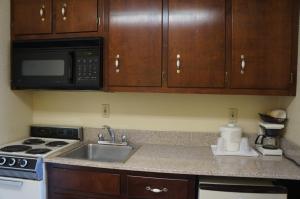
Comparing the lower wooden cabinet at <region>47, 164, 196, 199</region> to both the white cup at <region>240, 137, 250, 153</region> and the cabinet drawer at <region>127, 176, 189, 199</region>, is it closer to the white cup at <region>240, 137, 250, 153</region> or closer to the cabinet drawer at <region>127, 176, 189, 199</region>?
the cabinet drawer at <region>127, 176, 189, 199</region>

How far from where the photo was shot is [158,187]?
1.60 metres

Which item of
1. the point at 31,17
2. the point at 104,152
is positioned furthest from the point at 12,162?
the point at 31,17

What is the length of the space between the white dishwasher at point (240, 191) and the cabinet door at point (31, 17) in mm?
1681

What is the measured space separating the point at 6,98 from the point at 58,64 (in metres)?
0.54

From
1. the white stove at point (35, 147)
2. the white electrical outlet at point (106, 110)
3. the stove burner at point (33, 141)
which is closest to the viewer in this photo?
the white stove at point (35, 147)

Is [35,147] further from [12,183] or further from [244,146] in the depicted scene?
[244,146]

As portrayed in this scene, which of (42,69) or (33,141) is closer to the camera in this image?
(42,69)

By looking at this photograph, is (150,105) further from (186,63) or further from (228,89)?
(228,89)

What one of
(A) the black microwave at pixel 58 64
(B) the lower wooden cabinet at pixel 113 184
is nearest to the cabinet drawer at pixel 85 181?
(B) the lower wooden cabinet at pixel 113 184

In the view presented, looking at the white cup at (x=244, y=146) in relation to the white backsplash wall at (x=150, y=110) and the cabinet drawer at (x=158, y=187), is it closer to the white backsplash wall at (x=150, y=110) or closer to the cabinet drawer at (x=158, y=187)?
the white backsplash wall at (x=150, y=110)

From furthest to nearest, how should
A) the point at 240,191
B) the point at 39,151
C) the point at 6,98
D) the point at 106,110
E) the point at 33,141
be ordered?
1. the point at 106,110
2. the point at 33,141
3. the point at 6,98
4. the point at 39,151
5. the point at 240,191

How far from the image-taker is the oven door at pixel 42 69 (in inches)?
77.6

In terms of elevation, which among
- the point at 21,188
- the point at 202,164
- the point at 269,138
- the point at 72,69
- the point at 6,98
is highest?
the point at 72,69

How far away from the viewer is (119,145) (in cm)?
217
